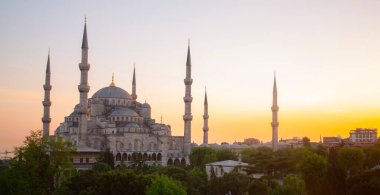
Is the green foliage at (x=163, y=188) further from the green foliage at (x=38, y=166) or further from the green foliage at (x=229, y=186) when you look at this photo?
the green foliage at (x=229, y=186)

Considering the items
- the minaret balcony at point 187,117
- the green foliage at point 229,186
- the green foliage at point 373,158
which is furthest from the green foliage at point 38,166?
the minaret balcony at point 187,117

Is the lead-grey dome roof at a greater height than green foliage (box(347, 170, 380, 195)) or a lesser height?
greater

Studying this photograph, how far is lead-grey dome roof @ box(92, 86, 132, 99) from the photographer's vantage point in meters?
59.4

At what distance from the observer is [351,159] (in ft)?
126

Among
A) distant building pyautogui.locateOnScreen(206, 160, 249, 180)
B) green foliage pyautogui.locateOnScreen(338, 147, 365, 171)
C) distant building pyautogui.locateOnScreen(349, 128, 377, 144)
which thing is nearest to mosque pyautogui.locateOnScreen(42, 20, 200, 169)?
distant building pyautogui.locateOnScreen(206, 160, 249, 180)

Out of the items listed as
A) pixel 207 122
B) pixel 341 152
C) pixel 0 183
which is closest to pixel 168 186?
pixel 0 183

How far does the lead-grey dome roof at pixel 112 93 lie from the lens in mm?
59406

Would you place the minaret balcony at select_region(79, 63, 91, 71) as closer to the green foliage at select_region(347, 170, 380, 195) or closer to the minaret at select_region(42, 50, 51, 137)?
the minaret at select_region(42, 50, 51, 137)

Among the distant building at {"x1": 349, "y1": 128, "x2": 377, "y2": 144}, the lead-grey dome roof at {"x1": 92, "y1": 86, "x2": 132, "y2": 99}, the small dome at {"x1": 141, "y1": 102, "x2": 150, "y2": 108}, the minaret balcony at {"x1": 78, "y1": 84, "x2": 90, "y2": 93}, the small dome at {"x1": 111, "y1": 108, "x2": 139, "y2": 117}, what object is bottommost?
the distant building at {"x1": 349, "y1": 128, "x2": 377, "y2": 144}

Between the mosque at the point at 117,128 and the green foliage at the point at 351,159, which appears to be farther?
the mosque at the point at 117,128

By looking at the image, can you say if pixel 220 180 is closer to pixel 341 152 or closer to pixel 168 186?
pixel 168 186

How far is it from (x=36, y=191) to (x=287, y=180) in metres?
13.8

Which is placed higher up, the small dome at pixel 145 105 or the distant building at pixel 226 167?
the small dome at pixel 145 105

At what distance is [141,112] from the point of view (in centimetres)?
6166
